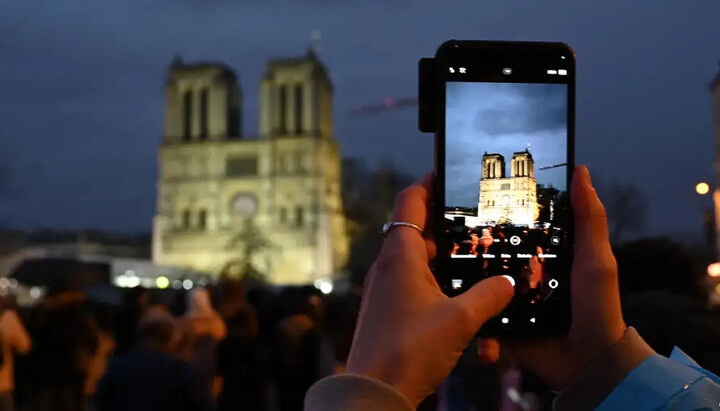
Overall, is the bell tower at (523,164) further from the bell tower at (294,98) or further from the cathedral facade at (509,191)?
the bell tower at (294,98)

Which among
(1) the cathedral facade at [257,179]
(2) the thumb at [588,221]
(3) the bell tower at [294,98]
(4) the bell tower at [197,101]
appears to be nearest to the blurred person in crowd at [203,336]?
(2) the thumb at [588,221]

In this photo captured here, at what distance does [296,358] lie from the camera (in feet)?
27.1

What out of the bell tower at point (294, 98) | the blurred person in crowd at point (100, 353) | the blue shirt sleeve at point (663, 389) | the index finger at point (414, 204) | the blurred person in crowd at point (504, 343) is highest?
the bell tower at point (294, 98)

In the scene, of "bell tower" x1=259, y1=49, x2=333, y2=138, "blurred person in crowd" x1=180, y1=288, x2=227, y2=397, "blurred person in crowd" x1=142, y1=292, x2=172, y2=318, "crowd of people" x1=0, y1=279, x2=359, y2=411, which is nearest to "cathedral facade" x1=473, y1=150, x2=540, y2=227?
"crowd of people" x1=0, y1=279, x2=359, y2=411

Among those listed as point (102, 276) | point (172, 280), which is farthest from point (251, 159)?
point (102, 276)

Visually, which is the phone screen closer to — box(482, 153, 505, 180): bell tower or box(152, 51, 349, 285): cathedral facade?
box(482, 153, 505, 180): bell tower

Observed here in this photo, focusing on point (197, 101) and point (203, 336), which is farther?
point (197, 101)

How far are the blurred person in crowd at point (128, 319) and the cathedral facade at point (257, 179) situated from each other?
65660 millimetres

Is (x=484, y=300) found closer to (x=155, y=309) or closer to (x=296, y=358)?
(x=296, y=358)

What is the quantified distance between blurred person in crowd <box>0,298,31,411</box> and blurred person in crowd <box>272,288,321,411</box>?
8.10 ft

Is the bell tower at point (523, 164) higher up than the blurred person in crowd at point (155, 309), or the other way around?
the bell tower at point (523, 164)

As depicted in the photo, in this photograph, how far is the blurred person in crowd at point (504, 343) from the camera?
126 centimetres

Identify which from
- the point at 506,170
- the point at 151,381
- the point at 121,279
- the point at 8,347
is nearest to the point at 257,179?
the point at 121,279

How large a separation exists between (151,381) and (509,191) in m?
4.29
